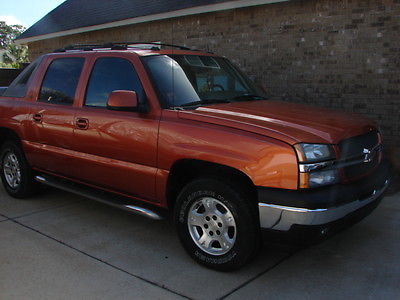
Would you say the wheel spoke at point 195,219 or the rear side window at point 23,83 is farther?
the rear side window at point 23,83

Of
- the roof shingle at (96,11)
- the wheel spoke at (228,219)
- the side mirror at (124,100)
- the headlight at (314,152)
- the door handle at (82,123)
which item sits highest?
the roof shingle at (96,11)

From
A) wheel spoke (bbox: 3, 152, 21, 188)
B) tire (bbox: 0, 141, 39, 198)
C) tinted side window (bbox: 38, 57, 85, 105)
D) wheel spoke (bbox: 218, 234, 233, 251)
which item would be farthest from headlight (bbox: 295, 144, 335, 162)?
wheel spoke (bbox: 3, 152, 21, 188)

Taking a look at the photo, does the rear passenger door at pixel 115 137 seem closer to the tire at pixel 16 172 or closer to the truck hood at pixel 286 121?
the truck hood at pixel 286 121

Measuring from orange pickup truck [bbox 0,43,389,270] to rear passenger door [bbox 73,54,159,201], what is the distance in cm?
1

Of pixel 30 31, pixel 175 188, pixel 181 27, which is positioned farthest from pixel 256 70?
pixel 30 31

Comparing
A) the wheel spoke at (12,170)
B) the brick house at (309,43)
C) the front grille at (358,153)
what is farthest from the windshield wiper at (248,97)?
the brick house at (309,43)

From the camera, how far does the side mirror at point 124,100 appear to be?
3898 mm

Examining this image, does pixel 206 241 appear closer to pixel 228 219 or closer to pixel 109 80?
pixel 228 219

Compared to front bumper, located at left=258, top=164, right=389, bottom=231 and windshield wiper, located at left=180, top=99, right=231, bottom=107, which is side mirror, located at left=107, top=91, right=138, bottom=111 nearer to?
windshield wiper, located at left=180, top=99, right=231, bottom=107

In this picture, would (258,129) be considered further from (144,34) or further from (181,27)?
(144,34)

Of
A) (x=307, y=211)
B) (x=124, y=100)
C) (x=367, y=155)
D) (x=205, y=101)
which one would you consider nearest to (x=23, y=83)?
(x=124, y=100)

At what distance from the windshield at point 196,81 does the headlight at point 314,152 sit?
129 cm

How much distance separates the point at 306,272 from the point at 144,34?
9289 mm

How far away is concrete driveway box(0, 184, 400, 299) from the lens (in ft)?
10.9
